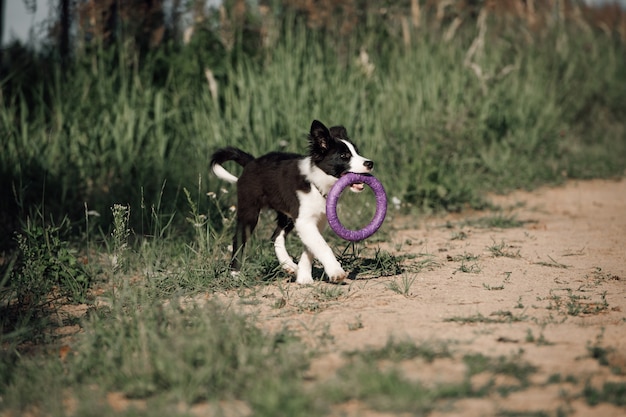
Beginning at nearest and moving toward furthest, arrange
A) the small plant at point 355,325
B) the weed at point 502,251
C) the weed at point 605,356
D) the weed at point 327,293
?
the weed at point 605,356
the small plant at point 355,325
the weed at point 327,293
the weed at point 502,251

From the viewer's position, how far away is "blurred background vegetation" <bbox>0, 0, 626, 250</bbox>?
7602 millimetres

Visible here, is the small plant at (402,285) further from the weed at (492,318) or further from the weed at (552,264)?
the weed at (552,264)

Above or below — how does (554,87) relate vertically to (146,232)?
above

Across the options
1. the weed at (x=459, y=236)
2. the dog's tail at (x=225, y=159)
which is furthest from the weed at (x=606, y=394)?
the weed at (x=459, y=236)

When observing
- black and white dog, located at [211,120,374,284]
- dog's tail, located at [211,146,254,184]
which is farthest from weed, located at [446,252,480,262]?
dog's tail, located at [211,146,254,184]

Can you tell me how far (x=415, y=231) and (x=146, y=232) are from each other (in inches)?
97.1

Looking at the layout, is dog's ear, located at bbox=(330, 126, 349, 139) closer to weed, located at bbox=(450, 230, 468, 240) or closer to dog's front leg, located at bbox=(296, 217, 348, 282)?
dog's front leg, located at bbox=(296, 217, 348, 282)

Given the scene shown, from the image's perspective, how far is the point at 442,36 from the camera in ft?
35.6

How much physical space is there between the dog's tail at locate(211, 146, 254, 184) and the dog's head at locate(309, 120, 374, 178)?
76cm

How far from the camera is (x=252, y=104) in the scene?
854 cm

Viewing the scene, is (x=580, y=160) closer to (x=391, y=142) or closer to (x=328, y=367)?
(x=391, y=142)

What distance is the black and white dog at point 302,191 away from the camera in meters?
5.25

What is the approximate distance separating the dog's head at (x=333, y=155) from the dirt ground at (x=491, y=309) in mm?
760

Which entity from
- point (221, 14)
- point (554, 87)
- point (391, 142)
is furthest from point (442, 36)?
point (221, 14)
